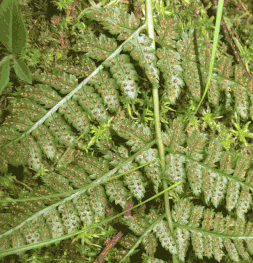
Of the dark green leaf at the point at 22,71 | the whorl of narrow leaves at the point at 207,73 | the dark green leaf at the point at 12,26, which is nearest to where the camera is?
the dark green leaf at the point at 12,26

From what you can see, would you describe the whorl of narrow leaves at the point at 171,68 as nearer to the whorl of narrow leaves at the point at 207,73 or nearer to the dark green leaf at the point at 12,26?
the whorl of narrow leaves at the point at 207,73

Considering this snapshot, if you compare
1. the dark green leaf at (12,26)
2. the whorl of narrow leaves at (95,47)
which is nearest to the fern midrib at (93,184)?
the whorl of narrow leaves at (95,47)

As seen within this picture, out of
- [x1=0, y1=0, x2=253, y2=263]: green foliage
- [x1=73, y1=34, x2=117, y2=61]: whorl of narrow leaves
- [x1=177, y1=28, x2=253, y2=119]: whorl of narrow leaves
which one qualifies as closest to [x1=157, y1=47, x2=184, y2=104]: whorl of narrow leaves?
[x1=0, y1=0, x2=253, y2=263]: green foliage

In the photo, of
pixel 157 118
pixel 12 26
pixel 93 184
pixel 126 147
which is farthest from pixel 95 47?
pixel 93 184

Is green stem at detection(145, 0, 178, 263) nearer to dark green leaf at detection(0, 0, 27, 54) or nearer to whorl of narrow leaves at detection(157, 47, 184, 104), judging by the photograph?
whorl of narrow leaves at detection(157, 47, 184, 104)

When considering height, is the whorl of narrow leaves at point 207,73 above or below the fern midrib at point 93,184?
above

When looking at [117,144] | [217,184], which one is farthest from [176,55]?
[217,184]

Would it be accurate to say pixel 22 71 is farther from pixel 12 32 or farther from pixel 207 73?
pixel 207 73
